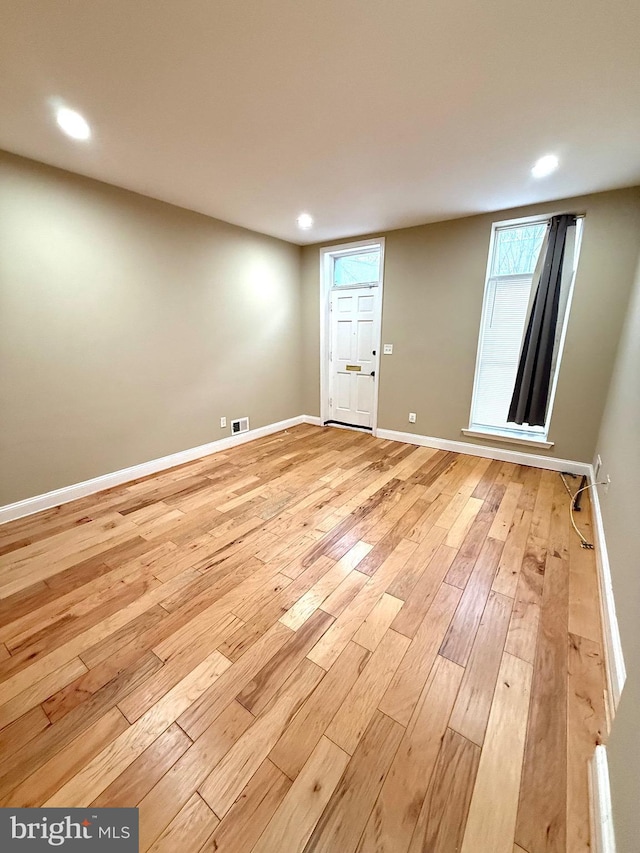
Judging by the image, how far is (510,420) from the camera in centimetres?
350

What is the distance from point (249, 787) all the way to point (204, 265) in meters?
3.86

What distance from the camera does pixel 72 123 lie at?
190cm

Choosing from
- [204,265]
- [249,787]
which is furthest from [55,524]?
[204,265]

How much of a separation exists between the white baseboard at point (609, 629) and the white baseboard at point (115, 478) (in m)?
3.52

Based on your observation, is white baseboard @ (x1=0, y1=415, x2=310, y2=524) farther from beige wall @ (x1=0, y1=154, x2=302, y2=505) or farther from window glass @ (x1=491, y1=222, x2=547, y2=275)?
window glass @ (x1=491, y1=222, x2=547, y2=275)

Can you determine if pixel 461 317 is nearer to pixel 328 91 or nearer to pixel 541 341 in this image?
pixel 541 341

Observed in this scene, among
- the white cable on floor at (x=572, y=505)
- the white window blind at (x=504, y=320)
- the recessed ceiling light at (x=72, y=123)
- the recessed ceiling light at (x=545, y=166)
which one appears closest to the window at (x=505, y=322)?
the white window blind at (x=504, y=320)

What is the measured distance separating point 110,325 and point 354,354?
2.92 meters

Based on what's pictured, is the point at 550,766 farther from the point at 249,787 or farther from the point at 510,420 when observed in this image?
the point at 510,420

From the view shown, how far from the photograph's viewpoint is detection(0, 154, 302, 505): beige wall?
236 centimetres

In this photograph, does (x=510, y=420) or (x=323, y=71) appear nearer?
(x=323, y=71)
